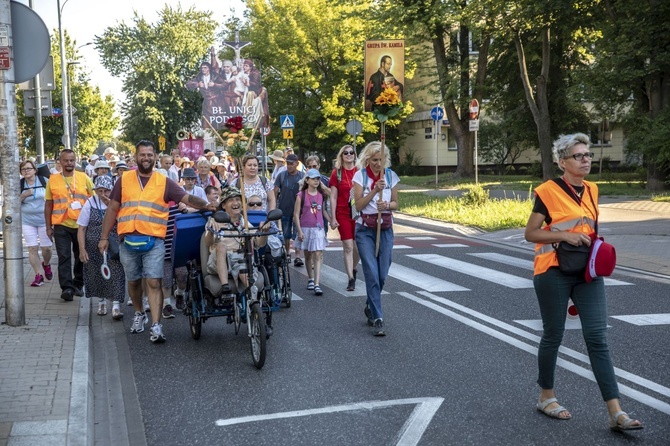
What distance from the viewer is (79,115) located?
55.7m

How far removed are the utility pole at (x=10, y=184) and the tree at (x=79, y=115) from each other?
4164 cm

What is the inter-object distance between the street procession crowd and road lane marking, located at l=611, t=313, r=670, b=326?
2.06 meters

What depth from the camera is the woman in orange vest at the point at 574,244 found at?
5047mm

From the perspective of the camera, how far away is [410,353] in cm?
718

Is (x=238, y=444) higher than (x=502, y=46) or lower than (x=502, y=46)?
lower

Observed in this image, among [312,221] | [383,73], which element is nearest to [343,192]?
[312,221]

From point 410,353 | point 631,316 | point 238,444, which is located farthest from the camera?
point 631,316

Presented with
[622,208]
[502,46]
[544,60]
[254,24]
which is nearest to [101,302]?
[622,208]

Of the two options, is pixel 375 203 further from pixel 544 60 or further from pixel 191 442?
pixel 544 60

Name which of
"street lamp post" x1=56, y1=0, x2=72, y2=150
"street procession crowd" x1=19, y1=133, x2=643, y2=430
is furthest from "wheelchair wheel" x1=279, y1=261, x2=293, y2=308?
"street lamp post" x1=56, y1=0, x2=72, y2=150

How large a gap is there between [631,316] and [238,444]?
5336 millimetres

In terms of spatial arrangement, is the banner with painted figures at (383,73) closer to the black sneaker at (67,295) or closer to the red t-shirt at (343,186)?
the red t-shirt at (343,186)

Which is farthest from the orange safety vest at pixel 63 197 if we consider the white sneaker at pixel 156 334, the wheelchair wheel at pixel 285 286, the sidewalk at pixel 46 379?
the white sneaker at pixel 156 334

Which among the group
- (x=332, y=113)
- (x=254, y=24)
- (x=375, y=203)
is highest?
(x=254, y=24)
